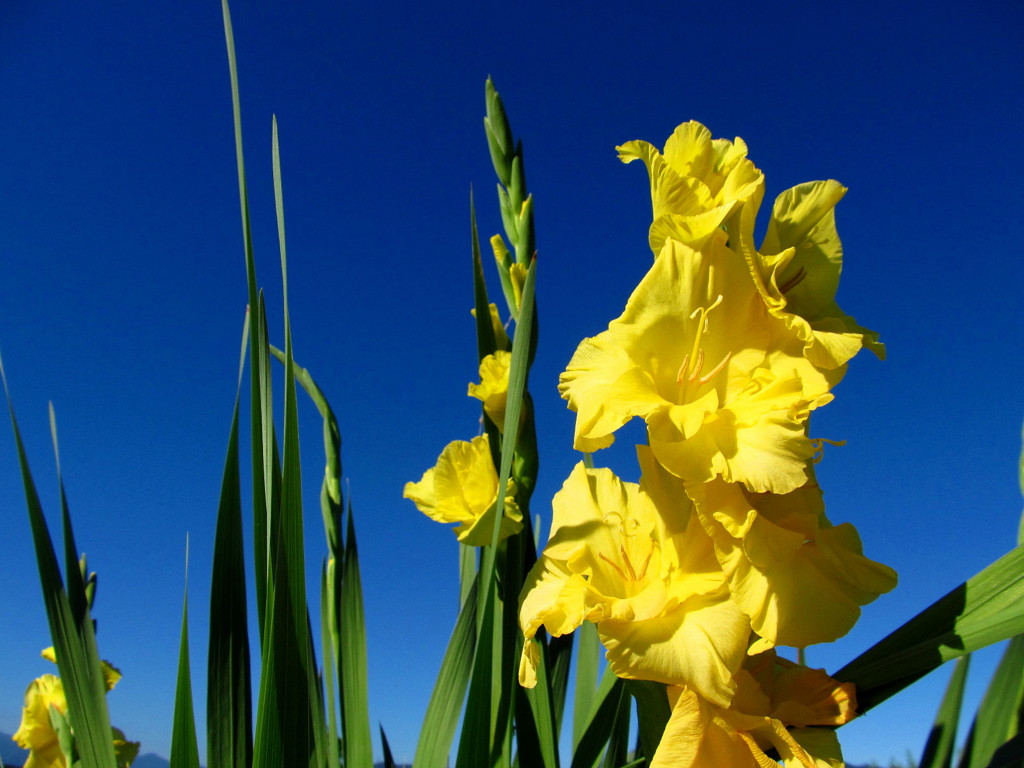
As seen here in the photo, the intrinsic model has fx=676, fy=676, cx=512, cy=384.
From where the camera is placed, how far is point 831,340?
1.75 ft

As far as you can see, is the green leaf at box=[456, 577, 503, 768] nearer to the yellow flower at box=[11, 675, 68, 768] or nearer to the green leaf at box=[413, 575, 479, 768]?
the green leaf at box=[413, 575, 479, 768]

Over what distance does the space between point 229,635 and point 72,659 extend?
8.8 inches

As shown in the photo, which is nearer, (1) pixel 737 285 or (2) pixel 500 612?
(1) pixel 737 285

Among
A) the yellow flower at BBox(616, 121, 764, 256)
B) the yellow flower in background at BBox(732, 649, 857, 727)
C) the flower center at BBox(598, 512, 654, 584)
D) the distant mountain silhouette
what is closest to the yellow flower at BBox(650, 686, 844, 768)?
the yellow flower in background at BBox(732, 649, 857, 727)

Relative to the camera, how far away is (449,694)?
1047 mm

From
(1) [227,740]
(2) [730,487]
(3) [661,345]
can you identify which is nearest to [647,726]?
(2) [730,487]

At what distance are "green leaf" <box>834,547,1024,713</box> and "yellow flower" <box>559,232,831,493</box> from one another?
0.18 meters

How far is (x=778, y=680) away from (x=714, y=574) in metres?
0.11

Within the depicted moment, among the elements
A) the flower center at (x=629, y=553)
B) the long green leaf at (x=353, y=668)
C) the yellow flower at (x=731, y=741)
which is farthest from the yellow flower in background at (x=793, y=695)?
the long green leaf at (x=353, y=668)

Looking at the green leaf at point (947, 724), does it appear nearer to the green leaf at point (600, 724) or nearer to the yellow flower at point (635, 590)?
the green leaf at point (600, 724)

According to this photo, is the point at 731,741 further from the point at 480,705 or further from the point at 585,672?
the point at 585,672

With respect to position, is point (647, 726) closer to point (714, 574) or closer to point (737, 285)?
point (714, 574)

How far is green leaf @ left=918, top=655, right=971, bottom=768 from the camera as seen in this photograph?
3.42 ft

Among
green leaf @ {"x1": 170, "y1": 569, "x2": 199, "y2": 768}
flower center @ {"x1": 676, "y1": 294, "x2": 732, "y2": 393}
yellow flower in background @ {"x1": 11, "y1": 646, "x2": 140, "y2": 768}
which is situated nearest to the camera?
flower center @ {"x1": 676, "y1": 294, "x2": 732, "y2": 393}
